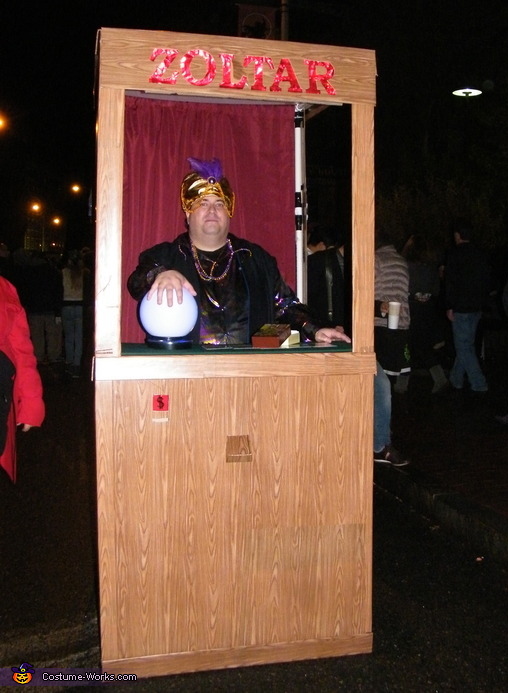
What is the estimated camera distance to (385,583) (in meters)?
4.33

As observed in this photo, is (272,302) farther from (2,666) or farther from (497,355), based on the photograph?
(497,355)

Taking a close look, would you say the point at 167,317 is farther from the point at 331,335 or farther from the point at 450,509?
the point at 450,509

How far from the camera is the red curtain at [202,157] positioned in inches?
177

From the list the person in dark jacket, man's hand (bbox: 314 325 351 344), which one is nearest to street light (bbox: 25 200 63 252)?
the person in dark jacket

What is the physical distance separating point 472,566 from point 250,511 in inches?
83.8

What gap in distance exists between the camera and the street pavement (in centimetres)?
319

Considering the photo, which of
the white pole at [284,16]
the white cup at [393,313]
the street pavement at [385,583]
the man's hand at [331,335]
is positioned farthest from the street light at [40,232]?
the man's hand at [331,335]

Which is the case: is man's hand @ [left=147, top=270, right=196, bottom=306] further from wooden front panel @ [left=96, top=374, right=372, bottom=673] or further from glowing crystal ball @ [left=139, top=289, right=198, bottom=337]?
wooden front panel @ [left=96, top=374, right=372, bottom=673]

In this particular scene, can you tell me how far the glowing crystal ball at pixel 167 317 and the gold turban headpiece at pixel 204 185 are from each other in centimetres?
75

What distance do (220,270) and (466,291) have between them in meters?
6.26

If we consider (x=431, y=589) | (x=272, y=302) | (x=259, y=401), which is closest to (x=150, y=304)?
(x=259, y=401)

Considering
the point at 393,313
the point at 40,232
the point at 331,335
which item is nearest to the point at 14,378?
the point at 331,335

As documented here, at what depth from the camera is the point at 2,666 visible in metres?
3.38

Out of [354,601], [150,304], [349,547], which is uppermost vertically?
[150,304]
